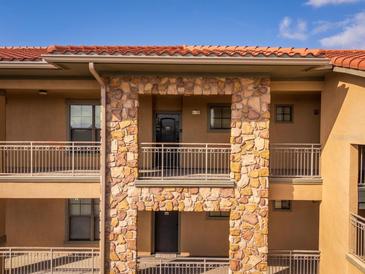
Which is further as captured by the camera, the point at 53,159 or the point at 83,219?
the point at 83,219

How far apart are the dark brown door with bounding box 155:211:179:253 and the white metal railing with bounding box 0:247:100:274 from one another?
2529 millimetres

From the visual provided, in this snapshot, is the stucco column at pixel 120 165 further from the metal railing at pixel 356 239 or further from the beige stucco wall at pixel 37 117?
the metal railing at pixel 356 239

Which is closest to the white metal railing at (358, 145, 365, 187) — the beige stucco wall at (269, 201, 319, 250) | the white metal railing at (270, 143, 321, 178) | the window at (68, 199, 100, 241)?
the white metal railing at (270, 143, 321, 178)

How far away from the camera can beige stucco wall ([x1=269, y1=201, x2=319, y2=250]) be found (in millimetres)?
11766

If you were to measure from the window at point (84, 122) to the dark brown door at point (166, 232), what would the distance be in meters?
4.27

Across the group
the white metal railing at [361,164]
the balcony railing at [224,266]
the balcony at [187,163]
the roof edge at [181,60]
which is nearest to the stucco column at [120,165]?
the balcony at [187,163]

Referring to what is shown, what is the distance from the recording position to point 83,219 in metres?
11.9

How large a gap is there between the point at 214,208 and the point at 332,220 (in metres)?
3.76

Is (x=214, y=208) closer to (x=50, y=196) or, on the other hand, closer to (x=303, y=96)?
(x=50, y=196)

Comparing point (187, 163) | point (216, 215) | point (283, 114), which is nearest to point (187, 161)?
point (187, 163)

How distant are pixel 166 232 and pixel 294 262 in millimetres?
5106

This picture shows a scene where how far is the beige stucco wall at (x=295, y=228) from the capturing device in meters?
11.8

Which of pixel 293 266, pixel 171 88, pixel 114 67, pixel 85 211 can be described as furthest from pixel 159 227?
pixel 114 67

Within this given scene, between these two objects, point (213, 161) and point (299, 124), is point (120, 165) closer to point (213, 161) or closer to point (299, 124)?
point (213, 161)
